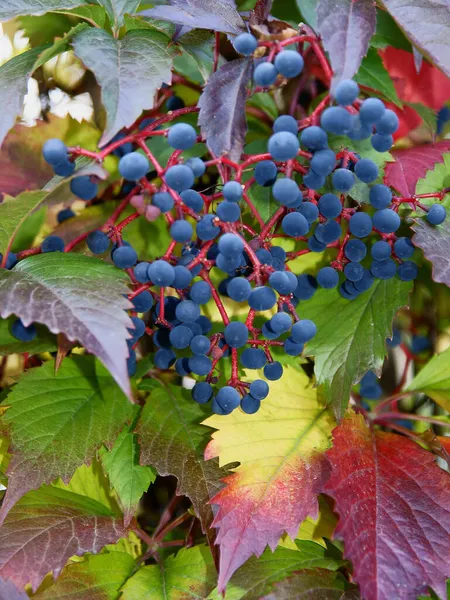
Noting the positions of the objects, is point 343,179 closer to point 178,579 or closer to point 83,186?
point 83,186

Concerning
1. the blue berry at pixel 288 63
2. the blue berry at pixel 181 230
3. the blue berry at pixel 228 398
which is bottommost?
the blue berry at pixel 228 398

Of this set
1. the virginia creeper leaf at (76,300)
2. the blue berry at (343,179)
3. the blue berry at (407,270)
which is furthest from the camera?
the blue berry at (407,270)

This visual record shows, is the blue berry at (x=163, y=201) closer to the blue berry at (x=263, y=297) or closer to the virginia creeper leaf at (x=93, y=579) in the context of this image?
the blue berry at (x=263, y=297)

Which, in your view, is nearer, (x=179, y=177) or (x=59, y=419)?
(x=179, y=177)

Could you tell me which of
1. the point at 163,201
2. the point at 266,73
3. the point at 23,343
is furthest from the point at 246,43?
the point at 23,343

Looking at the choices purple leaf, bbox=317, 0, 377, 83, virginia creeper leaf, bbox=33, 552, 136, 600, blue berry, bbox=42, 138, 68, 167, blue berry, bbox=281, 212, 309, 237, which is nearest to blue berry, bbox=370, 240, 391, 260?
blue berry, bbox=281, 212, 309, 237

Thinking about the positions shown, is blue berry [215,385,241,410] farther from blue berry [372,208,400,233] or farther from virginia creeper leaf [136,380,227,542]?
blue berry [372,208,400,233]

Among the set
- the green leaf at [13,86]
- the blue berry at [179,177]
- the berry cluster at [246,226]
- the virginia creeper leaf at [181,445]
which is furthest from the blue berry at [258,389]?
the green leaf at [13,86]

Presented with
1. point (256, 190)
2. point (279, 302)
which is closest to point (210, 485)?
point (279, 302)
